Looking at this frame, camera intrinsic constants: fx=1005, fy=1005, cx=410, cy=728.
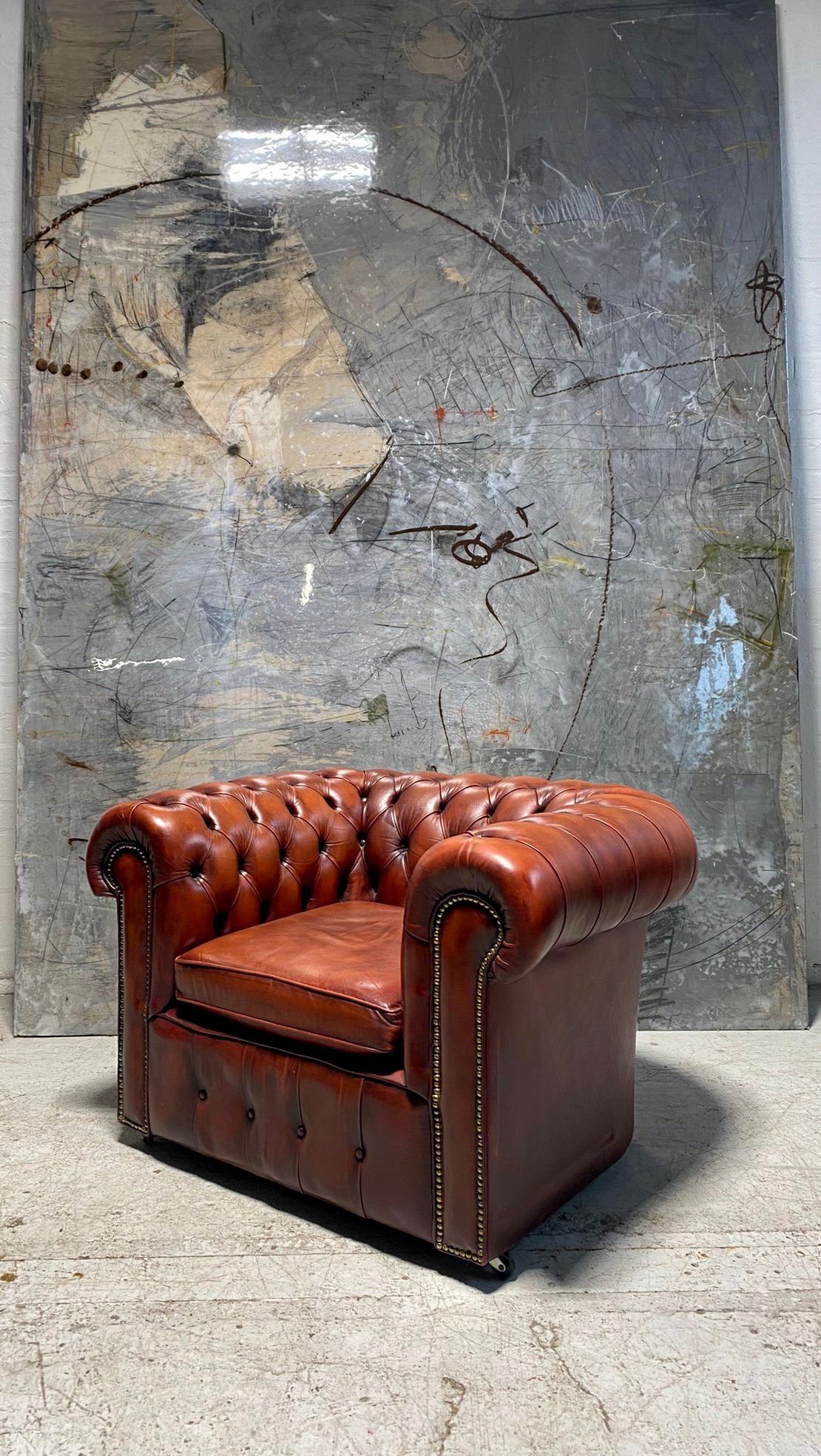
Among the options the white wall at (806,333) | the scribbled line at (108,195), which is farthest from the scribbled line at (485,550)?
the scribbled line at (108,195)

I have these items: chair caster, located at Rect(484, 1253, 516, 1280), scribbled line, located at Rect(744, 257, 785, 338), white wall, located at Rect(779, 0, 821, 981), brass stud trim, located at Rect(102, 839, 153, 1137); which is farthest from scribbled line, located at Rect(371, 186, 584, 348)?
chair caster, located at Rect(484, 1253, 516, 1280)

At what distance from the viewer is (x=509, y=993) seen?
165cm

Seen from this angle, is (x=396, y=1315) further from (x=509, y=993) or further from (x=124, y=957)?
(x=124, y=957)

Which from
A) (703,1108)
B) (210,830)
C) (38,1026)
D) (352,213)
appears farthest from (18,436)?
(703,1108)

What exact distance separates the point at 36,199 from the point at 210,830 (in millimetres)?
2028

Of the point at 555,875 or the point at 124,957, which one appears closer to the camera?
the point at 555,875

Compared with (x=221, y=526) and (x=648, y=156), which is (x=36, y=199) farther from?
(x=648, y=156)

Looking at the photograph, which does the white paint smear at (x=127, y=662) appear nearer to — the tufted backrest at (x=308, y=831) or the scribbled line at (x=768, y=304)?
the tufted backrest at (x=308, y=831)

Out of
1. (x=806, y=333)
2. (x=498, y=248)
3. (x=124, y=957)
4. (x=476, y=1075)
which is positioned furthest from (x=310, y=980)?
(x=806, y=333)

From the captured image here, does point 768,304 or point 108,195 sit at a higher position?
point 108,195

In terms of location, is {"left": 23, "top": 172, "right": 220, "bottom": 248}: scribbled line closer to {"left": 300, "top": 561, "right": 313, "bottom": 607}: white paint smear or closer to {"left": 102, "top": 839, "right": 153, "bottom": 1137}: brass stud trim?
{"left": 300, "top": 561, "right": 313, "bottom": 607}: white paint smear

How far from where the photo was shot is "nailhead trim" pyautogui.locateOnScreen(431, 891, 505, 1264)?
1.61m

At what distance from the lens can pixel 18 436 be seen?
9.90 ft

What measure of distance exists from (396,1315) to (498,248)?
2.71 metres
